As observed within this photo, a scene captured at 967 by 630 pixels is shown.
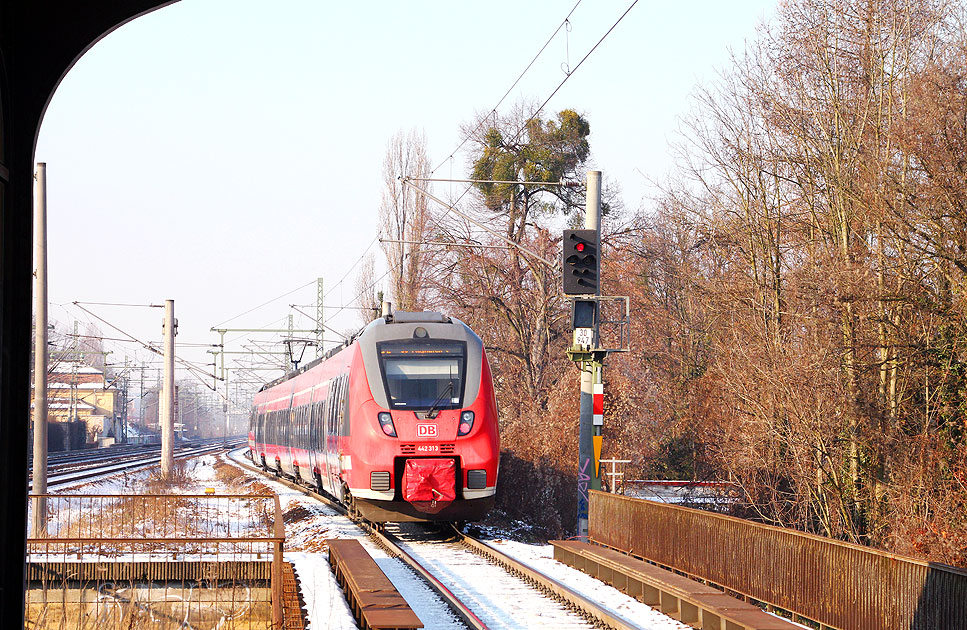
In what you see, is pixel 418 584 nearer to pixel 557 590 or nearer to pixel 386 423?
pixel 557 590

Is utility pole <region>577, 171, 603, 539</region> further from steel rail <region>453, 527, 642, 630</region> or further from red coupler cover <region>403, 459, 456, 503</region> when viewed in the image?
red coupler cover <region>403, 459, 456, 503</region>

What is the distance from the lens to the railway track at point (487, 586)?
10.6 m

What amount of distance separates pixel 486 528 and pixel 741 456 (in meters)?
4.96

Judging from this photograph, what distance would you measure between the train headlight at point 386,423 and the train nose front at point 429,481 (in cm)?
54

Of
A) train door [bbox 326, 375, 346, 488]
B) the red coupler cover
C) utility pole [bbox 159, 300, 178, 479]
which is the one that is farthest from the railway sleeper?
utility pole [bbox 159, 300, 178, 479]

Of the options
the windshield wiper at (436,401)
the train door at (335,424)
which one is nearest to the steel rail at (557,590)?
the windshield wiper at (436,401)

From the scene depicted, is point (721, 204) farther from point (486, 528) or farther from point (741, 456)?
point (486, 528)

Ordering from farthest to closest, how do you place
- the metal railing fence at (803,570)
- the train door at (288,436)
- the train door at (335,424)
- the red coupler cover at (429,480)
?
the train door at (288,436) → the train door at (335,424) → the red coupler cover at (429,480) → the metal railing fence at (803,570)

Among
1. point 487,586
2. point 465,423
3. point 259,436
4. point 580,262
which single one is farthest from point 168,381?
point 487,586

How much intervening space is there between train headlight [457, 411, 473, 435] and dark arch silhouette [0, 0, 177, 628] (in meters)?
13.2

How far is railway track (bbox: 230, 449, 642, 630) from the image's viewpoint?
1059cm

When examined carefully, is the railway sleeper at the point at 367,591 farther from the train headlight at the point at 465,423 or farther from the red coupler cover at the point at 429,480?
the train headlight at the point at 465,423

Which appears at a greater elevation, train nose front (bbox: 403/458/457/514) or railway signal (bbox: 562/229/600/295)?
railway signal (bbox: 562/229/600/295)

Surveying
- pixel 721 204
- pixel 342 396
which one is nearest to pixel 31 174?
pixel 342 396
